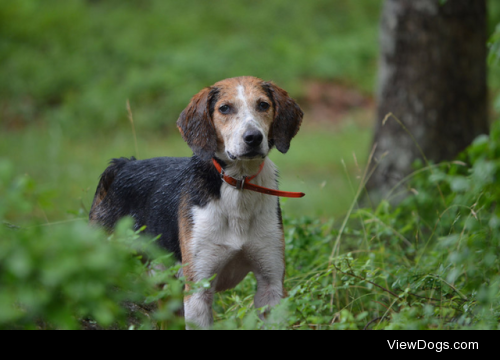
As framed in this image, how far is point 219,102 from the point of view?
11.8 ft

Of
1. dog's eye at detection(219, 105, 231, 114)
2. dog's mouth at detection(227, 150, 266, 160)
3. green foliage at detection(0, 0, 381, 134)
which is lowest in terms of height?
dog's mouth at detection(227, 150, 266, 160)

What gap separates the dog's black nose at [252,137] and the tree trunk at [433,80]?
10.1 ft

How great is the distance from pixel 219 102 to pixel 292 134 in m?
0.53

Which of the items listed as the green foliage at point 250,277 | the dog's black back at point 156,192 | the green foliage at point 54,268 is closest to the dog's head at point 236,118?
the dog's black back at point 156,192

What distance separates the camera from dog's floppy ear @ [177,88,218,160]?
11.6ft

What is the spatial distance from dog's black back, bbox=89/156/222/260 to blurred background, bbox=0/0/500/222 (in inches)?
176

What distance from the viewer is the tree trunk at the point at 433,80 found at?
6.08m

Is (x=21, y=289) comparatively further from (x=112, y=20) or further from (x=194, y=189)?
(x=112, y=20)

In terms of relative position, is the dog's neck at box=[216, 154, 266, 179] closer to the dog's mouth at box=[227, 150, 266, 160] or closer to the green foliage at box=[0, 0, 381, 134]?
the dog's mouth at box=[227, 150, 266, 160]

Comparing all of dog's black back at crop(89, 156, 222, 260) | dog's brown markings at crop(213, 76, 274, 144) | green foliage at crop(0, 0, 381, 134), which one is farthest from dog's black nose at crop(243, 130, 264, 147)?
green foliage at crop(0, 0, 381, 134)

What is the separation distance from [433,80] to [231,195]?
140 inches

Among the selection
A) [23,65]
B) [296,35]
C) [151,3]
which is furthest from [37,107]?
[296,35]

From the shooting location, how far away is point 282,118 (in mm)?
3674

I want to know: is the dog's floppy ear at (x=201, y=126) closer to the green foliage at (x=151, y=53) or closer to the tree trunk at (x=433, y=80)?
the tree trunk at (x=433, y=80)
